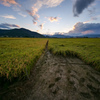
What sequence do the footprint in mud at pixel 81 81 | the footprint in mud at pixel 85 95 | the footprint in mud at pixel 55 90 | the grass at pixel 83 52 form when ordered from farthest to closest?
the grass at pixel 83 52, the footprint in mud at pixel 81 81, the footprint in mud at pixel 55 90, the footprint in mud at pixel 85 95

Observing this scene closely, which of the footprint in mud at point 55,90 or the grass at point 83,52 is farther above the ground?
the grass at point 83,52

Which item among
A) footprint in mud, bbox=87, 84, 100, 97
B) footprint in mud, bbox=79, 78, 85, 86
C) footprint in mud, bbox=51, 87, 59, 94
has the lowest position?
footprint in mud, bbox=51, 87, 59, 94

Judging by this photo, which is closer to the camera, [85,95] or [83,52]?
[85,95]

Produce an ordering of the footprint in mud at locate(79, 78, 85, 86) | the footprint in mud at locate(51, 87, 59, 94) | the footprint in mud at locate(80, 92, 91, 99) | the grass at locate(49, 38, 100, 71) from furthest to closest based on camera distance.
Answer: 1. the grass at locate(49, 38, 100, 71)
2. the footprint in mud at locate(79, 78, 85, 86)
3. the footprint in mud at locate(51, 87, 59, 94)
4. the footprint in mud at locate(80, 92, 91, 99)

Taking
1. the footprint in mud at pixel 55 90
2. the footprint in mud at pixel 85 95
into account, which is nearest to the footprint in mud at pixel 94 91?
the footprint in mud at pixel 85 95

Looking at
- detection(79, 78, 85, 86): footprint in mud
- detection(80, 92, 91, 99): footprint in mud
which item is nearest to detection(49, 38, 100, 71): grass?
detection(79, 78, 85, 86): footprint in mud

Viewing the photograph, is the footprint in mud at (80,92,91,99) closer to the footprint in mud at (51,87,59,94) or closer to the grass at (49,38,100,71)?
the footprint in mud at (51,87,59,94)

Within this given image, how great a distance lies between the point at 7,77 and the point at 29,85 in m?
0.70

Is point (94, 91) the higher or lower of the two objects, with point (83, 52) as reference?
lower

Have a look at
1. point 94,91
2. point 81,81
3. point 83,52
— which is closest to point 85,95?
point 94,91

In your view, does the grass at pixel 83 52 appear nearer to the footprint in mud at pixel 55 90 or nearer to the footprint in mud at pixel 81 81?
the footprint in mud at pixel 81 81

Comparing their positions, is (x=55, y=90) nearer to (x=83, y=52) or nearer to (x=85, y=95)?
(x=85, y=95)

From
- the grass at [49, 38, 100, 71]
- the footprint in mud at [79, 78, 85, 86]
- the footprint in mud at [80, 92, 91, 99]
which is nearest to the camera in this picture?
the footprint in mud at [80, 92, 91, 99]

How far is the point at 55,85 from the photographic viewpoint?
1670 millimetres
